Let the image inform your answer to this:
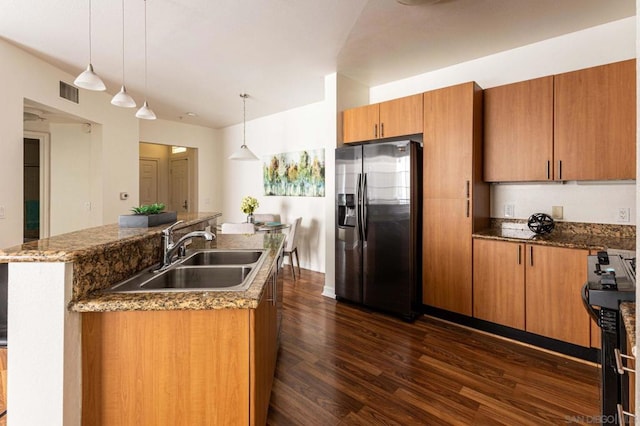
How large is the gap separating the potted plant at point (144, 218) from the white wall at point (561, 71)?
9.92ft

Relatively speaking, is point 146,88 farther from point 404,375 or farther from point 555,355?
point 555,355

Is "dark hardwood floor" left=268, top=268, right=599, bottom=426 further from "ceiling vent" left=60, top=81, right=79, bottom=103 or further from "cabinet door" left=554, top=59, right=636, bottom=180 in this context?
"ceiling vent" left=60, top=81, right=79, bottom=103

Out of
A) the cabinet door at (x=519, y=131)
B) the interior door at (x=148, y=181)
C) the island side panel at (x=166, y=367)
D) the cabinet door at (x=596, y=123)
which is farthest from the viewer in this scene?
the interior door at (x=148, y=181)

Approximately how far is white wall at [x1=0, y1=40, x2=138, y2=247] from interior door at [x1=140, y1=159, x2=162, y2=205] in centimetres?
245

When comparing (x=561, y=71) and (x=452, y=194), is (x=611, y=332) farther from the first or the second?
(x=561, y=71)

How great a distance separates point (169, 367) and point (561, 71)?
144 inches

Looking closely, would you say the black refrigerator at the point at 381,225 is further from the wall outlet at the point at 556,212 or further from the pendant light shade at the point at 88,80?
the pendant light shade at the point at 88,80

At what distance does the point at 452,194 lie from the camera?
2.88 m

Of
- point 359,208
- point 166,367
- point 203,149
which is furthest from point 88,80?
point 203,149

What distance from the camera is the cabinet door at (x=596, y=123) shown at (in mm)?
2223

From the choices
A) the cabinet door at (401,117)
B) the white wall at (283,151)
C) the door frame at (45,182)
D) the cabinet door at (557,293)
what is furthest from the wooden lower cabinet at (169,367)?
the door frame at (45,182)

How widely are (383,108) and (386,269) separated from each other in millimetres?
1738

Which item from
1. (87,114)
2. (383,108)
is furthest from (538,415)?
(87,114)

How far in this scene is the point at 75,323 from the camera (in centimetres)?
114
